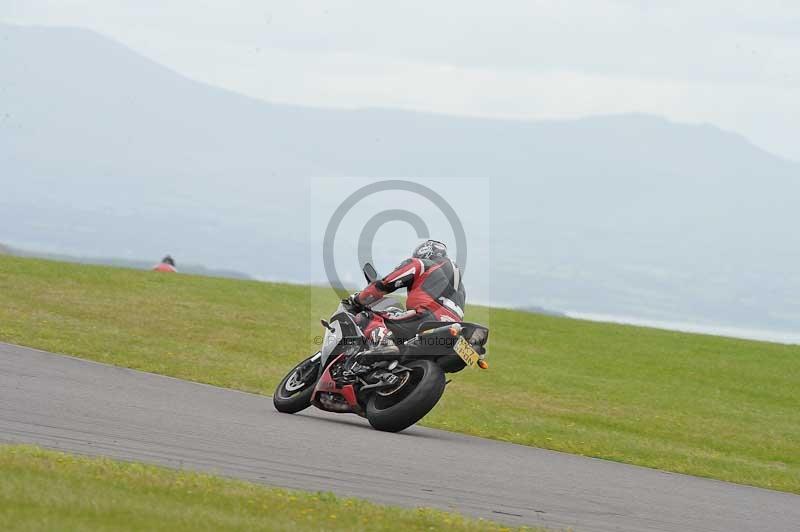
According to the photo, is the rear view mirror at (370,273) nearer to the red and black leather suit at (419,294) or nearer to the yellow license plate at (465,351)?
the red and black leather suit at (419,294)

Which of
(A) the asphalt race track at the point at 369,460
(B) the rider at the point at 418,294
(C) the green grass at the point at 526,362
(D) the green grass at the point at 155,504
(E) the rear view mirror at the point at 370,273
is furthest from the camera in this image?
(C) the green grass at the point at 526,362

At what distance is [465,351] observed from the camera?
1320cm

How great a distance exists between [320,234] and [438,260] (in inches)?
60.2

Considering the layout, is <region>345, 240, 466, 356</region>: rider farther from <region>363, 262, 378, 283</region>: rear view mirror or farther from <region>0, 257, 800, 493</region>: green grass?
<region>0, 257, 800, 493</region>: green grass

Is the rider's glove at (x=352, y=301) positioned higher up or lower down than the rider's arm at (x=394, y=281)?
lower down

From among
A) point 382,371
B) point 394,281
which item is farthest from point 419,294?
point 382,371

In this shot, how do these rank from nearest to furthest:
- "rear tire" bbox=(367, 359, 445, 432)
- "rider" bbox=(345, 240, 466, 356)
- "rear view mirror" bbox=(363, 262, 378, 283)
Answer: "rear tire" bbox=(367, 359, 445, 432) → "rider" bbox=(345, 240, 466, 356) → "rear view mirror" bbox=(363, 262, 378, 283)

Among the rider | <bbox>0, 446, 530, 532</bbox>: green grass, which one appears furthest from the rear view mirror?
<bbox>0, 446, 530, 532</bbox>: green grass

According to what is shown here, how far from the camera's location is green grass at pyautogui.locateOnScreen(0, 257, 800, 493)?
17.6 m

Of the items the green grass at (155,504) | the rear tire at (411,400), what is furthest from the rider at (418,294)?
the green grass at (155,504)

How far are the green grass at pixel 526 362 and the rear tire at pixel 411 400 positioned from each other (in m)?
1.92

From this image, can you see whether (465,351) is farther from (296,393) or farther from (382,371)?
(296,393)

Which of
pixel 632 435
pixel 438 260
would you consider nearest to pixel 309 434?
pixel 438 260

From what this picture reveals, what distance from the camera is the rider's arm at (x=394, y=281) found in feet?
Answer: 46.0
